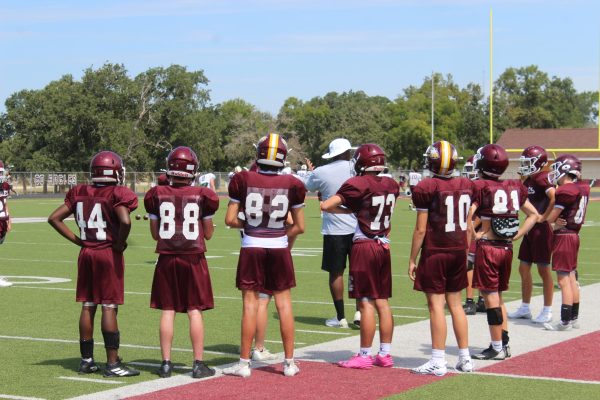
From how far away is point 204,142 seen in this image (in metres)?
80.6

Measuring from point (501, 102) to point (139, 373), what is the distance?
97.5 m

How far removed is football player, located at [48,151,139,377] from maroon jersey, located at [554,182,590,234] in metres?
4.85

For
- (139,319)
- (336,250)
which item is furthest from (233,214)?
(139,319)

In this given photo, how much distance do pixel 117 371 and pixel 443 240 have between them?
2.87m

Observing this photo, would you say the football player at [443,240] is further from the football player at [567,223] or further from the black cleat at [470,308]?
the black cleat at [470,308]

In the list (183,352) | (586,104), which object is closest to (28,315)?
(183,352)

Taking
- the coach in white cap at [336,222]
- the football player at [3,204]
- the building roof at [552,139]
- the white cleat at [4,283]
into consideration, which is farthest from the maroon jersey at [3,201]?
the building roof at [552,139]

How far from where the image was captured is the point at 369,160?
8.52 m

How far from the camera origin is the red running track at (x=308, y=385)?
7301mm

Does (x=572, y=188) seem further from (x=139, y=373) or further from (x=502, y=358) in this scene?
(x=139, y=373)

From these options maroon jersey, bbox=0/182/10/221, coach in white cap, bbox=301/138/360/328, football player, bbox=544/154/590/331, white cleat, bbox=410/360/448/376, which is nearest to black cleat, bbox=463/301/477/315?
football player, bbox=544/154/590/331

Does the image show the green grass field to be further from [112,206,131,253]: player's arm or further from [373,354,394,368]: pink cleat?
[373,354,394,368]: pink cleat

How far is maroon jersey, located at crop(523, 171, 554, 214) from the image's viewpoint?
1103 cm

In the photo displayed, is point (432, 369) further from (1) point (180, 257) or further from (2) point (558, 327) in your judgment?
(2) point (558, 327)
